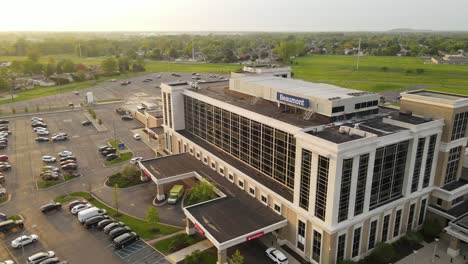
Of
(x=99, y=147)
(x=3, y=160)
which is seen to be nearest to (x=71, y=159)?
(x=99, y=147)

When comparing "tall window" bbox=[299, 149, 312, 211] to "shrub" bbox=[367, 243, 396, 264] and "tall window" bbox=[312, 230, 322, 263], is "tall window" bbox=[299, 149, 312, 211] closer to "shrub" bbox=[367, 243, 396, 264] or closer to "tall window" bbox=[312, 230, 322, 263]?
"tall window" bbox=[312, 230, 322, 263]

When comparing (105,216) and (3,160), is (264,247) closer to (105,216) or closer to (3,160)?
(105,216)

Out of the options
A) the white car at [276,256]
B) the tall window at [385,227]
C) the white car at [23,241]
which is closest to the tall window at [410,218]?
the tall window at [385,227]

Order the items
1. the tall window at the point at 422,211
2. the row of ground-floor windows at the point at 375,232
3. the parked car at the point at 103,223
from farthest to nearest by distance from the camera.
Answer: the parked car at the point at 103,223, the tall window at the point at 422,211, the row of ground-floor windows at the point at 375,232

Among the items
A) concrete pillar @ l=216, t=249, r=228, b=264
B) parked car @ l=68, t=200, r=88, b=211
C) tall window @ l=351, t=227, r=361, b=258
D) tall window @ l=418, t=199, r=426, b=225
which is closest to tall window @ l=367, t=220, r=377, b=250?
tall window @ l=351, t=227, r=361, b=258

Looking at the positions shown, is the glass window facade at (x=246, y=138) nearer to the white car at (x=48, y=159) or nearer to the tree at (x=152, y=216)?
the tree at (x=152, y=216)

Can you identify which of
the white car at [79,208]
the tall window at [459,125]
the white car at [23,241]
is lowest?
the white car at [23,241]
